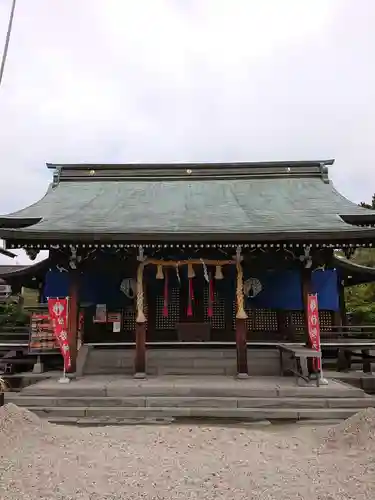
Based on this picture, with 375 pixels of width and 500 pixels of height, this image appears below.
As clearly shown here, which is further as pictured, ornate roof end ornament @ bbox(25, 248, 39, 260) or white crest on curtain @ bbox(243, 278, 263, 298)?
white crest on curtain @ bbox(243, 278, 263, 298)

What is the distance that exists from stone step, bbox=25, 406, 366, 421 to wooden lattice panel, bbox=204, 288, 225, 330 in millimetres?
4511

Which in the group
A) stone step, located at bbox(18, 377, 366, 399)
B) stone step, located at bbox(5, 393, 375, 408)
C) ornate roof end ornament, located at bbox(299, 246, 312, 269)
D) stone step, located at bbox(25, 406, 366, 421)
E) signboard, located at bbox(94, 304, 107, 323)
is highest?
ornate roof end ornament, located at bbox(299, 246, 312, 269)

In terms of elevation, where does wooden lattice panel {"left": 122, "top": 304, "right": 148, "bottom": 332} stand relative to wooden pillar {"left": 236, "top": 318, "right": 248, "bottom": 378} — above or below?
above

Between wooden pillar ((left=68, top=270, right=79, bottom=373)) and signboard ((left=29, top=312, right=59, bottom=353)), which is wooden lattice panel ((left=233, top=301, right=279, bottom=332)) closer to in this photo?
wooden pillar ((left=68, top=270, right=79, bottom=373))

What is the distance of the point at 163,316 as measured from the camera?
1273 cm

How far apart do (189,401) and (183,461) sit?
269cm

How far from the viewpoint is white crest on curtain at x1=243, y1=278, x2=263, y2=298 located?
12.2 m

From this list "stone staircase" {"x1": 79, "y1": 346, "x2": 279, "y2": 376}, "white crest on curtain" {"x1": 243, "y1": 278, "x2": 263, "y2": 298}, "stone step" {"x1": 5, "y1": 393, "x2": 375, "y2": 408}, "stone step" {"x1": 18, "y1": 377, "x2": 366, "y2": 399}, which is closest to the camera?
"stone step" {"x1": 5, "y1": 393, "x2": 375, "y2": 408}

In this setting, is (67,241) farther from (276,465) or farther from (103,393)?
(276,465)

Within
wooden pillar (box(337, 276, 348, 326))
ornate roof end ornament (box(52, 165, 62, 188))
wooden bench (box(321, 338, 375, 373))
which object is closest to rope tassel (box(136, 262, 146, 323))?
wooden bench (box(321, 338, 375, 373))

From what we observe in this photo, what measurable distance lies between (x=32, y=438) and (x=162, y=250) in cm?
557

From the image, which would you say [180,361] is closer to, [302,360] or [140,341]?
[140,341]

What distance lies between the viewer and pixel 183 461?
5.78 meters

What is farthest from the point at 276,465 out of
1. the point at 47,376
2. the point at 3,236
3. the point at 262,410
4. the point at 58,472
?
the point at 3,236
